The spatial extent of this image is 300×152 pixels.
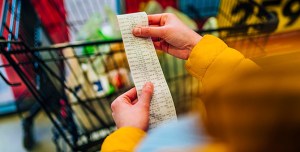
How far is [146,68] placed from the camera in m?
0.75

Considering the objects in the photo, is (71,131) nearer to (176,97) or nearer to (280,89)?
(176,97)

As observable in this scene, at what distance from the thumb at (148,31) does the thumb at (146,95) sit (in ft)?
0.46

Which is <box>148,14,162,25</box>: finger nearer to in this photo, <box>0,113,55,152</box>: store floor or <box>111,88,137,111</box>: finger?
<box>111,88,137,111</box>: finger

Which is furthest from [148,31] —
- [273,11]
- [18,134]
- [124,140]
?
[273,11]

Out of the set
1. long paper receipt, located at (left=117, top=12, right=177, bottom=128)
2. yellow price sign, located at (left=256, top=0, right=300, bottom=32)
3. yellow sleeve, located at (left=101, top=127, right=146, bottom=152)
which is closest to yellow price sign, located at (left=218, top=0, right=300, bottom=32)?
yellow price sign, located at (left=256, top=0, right=300, bottom=32)

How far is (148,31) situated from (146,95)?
0.18 metres

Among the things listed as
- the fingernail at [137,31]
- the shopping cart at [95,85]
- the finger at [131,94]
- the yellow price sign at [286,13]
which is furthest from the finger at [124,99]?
the yellow price sign at [286,13]

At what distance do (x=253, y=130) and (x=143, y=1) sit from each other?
1619 mm

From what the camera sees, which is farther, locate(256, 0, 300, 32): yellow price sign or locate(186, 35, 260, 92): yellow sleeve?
locate(256, 0, 300, 32): yellow price sign

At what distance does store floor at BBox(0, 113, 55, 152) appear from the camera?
1.67 metres

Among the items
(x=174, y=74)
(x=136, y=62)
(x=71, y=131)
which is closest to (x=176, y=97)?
(x=174, y=74)

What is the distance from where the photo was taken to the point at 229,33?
1.27 m

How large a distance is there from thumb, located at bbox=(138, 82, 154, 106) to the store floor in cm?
113

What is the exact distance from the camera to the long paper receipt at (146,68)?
0.70 metres
